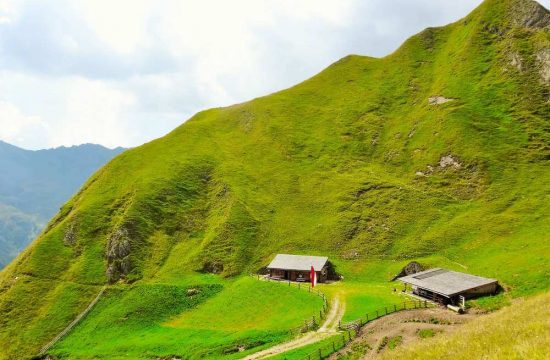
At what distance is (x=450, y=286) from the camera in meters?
63.6

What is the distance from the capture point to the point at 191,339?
65875 millimetres

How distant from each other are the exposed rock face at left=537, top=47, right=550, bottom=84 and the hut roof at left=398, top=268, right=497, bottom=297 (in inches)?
4094

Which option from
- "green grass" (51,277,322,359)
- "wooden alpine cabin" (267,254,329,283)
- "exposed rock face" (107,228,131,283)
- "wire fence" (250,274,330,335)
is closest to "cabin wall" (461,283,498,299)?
"wire fence" (250,274,330,335)

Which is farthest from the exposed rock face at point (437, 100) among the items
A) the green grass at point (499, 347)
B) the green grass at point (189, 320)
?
the green grass at point (499, 347)

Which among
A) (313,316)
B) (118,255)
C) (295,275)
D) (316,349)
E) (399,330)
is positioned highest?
(118,255)

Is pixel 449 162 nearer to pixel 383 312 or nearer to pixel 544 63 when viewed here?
pixel 544 63

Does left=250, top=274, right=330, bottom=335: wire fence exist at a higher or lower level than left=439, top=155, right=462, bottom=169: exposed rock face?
lower

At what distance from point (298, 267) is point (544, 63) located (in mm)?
117877

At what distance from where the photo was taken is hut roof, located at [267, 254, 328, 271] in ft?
294

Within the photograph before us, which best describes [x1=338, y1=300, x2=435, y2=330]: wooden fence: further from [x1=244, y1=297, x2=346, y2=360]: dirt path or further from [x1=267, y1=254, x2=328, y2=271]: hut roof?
[x1=267, y1=254, x2=328, y2=271]: hut roof

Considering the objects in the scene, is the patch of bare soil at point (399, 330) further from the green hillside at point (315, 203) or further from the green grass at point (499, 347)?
the green grass at point (499, 347)

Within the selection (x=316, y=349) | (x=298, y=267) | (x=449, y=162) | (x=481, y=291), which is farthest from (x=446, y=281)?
(x=449, y=162)

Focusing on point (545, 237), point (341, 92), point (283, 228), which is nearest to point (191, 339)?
point (283, 228)

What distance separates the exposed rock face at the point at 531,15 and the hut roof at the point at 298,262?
13992 centimetres
